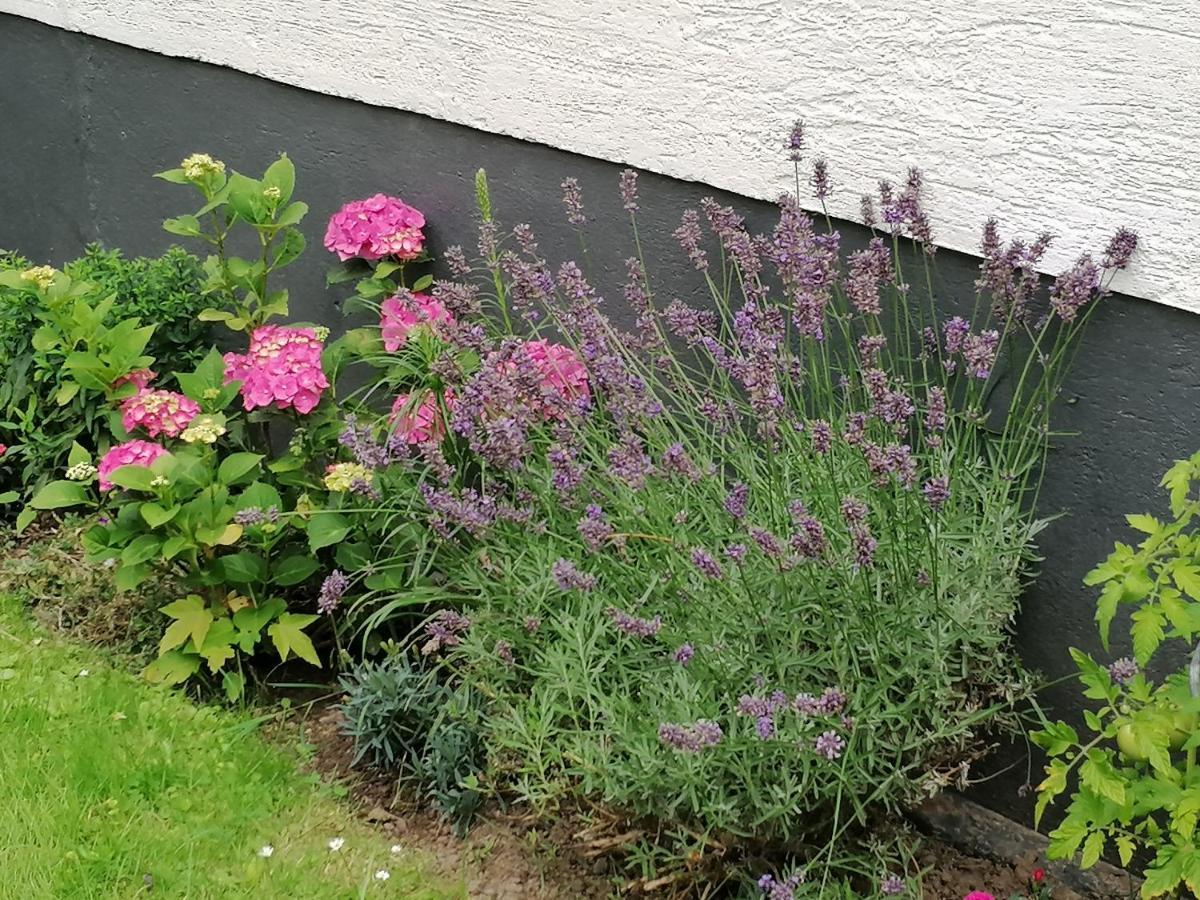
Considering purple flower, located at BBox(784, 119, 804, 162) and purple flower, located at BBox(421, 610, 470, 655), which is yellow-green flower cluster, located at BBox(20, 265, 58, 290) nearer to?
purple flower, located at BBox(421, 610, 470, 655)

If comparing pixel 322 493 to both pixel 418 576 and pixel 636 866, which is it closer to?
pixel 418 576

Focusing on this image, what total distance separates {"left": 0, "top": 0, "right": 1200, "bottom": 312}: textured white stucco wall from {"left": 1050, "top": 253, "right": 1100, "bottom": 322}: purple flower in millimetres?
116

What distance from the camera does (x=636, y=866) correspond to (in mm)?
2873

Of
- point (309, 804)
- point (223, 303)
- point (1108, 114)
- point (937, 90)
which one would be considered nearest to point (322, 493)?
point (309, 804)

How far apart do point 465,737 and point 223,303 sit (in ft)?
7.35

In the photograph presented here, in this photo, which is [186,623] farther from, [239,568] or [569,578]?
[569,578]

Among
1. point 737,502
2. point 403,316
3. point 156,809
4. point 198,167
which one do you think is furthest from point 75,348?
point 737,502

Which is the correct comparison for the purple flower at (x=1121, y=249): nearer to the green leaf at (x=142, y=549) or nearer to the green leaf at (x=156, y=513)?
the green leaf at (x=156, y=513)

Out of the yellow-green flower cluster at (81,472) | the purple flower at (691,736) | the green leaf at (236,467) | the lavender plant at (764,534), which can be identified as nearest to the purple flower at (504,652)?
the lavender plant at (764,534)

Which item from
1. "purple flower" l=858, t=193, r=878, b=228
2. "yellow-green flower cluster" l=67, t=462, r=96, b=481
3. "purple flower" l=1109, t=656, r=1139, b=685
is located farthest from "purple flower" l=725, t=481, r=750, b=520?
"yellow-green flower cluster" l=67, t=462, r=96, b=481

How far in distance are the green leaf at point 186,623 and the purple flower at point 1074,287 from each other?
2.44 metres

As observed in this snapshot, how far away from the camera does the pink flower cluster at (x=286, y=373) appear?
3668mm

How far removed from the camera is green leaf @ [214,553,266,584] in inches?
139

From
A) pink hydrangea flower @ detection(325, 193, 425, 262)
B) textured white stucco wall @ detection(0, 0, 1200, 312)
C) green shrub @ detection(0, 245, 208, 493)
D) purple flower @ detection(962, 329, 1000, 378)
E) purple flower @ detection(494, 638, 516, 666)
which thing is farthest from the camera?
green shrub @ detection(0, 245, 208, 493)
